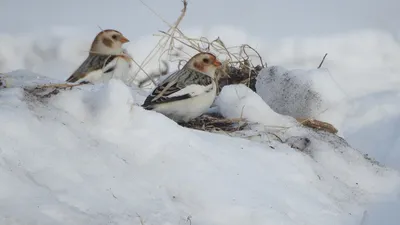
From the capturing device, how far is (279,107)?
219 inches

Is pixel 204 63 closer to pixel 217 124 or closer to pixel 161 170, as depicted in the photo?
pixel 217 124

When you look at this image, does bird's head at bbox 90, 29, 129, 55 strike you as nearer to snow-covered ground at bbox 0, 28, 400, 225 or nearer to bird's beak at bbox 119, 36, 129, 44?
bird's beak at bbox 119, 36, 129, 44

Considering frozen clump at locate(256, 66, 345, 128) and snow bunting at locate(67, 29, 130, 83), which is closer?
frozen clump at locate(256, 66, 345, 128)

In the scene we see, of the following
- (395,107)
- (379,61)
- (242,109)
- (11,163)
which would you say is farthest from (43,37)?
(11,163)

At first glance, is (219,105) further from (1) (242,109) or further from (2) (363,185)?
(2) (363,185)

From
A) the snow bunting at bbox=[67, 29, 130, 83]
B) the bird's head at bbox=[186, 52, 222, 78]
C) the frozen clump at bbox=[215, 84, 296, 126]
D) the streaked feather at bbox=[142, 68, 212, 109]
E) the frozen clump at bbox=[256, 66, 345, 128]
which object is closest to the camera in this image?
the streaked feather at bbox=[142, 68, 212, 109]

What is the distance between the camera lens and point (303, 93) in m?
5.41

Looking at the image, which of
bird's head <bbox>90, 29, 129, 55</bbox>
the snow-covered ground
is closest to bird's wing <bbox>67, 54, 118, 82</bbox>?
bird's head <bbox>90, 29, 129, 55</bbox>

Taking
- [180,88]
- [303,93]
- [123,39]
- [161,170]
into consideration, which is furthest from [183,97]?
[123,39]

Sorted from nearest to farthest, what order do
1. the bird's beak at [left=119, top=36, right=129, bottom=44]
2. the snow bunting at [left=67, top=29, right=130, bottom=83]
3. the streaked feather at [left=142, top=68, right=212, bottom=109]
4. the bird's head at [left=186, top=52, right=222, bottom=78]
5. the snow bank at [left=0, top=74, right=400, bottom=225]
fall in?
the snow bank at [left=0, top=74, right=400, bottom=225]
the streaked feather at [left=142, top=68, right=212, bottom=109]
the bird's head at [left=186, top=52, right=222, bottom=78]
the snow bunting at [left=67, top=29, right=130, bottom=83]
the bird's beak at [left=119, top=36, right=129, bottom=44]

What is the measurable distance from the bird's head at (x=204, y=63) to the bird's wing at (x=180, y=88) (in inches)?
8.4

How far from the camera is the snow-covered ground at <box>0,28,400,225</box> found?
9.55ft

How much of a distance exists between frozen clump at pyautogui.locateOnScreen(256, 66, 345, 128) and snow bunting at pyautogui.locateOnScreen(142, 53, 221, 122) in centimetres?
82

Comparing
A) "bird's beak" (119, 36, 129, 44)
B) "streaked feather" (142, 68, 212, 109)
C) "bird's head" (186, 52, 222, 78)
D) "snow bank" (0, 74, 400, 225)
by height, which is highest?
"bird's beak" (119, 36, 129, 44)
